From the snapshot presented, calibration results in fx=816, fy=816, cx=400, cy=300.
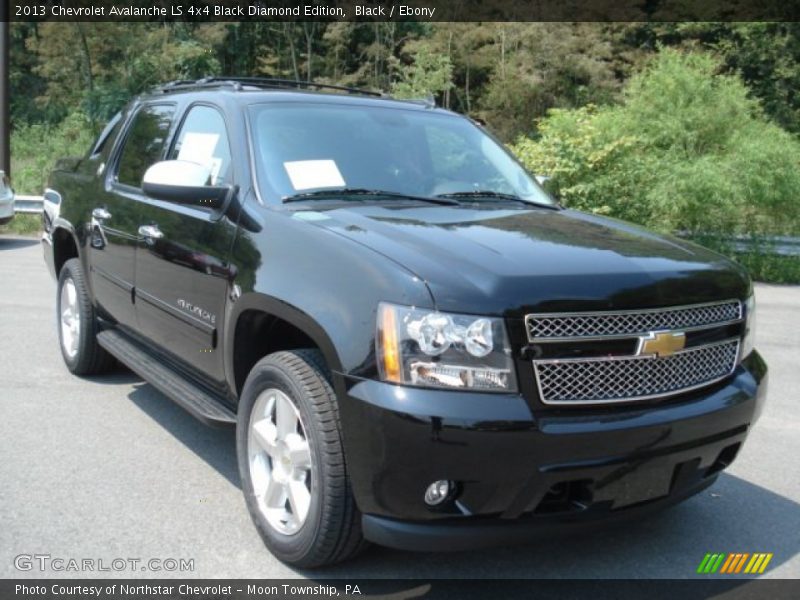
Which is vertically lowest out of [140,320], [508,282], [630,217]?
[630,217]

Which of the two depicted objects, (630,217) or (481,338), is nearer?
(481,338)

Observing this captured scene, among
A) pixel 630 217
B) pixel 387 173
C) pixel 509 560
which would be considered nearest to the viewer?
pixel 509 560

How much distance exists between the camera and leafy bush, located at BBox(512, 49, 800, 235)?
457 inches

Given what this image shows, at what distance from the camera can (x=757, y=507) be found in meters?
3.86

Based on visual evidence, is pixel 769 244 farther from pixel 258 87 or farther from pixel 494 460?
pixel 494 460

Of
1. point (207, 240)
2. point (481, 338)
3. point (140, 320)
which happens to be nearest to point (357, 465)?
point (481, 338)

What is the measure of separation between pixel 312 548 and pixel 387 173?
5.97ft

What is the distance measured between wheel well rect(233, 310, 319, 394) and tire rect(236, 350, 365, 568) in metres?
0.22

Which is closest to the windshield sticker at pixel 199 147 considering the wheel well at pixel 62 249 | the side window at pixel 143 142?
the side window at pixel 143 142

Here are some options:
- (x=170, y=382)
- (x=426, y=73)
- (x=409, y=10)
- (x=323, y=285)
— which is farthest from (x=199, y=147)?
(x=409, y=10)

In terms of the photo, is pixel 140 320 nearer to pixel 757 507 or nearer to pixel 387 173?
pixel 387 173

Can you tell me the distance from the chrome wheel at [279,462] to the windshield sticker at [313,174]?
1.00 metres

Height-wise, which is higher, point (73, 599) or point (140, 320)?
point (140, 320)

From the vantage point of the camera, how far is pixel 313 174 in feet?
12.1
